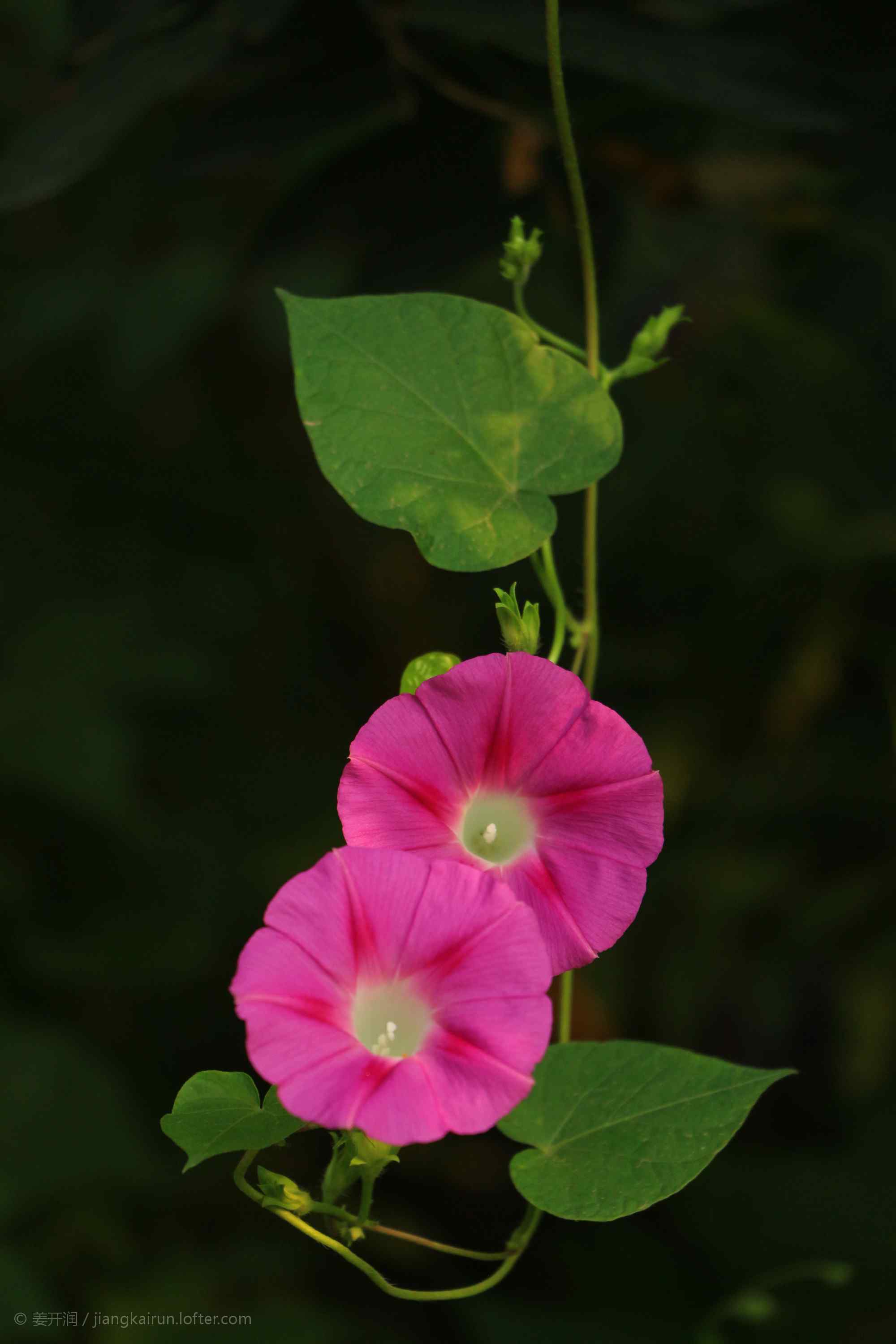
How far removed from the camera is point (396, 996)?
2.05 feet

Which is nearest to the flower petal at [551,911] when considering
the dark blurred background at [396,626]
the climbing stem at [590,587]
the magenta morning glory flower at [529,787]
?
the magenta morning glory flower at [529,787]

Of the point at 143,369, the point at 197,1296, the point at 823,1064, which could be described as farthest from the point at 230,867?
the point at 823,1064

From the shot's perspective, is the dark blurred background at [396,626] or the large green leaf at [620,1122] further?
the dark blurred background at [396,626]

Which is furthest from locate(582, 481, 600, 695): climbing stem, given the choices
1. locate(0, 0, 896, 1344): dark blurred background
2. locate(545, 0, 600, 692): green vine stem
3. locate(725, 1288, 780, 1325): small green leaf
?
locate(725, 1288, 780, 1325): small green leaf

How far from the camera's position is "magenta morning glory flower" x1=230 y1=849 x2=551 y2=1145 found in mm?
551

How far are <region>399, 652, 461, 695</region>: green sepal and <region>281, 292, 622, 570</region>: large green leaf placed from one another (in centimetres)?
5

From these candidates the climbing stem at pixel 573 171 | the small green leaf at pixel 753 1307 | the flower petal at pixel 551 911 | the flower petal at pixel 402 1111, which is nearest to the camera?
the flower petal at pixel 402 1111

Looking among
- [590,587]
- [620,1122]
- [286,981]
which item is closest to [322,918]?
[286,981]

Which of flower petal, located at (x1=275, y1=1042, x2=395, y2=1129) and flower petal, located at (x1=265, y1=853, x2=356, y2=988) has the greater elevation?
flower petal, located at (x1=265, y1=853, x2=356, y2=988)

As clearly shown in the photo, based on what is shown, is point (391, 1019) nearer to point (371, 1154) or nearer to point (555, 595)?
point (371, 1154)

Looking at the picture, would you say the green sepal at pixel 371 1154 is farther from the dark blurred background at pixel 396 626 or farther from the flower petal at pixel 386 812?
the dark blurred background at pixel 396 626

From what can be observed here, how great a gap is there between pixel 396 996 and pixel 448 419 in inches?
13.2

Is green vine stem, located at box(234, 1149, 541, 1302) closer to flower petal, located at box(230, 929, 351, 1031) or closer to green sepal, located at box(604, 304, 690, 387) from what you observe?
flower petal, located at box(230, 929, 351, 1031)

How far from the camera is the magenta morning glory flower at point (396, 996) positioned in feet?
1.81
